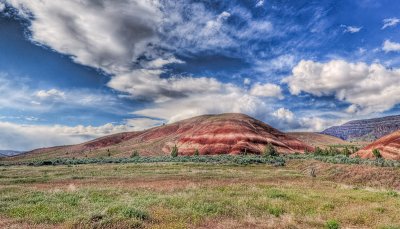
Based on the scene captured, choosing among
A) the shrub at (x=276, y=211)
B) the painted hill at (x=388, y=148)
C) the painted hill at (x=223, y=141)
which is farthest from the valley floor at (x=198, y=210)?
the painted hill at (x=223, y=141)

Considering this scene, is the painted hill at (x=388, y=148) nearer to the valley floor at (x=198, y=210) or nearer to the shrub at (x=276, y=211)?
the valley floor at (x=198, y=210)

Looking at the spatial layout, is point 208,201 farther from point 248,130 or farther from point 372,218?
point 248,130

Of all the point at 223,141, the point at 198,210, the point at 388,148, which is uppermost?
the point at 223,141

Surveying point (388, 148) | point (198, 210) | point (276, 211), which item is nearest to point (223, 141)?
point (388, 148)

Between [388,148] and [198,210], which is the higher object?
[388,148]

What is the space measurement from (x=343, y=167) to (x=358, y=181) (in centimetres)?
704

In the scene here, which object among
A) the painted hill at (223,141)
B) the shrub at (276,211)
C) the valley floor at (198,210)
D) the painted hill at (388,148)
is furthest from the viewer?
the painted hill at (223,141)

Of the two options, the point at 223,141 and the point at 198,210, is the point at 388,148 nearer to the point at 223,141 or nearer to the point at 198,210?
the point at 223,141

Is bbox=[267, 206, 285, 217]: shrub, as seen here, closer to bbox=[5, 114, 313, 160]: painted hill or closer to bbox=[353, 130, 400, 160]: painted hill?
bbox=[353, 130, 400, 160]: painted hill

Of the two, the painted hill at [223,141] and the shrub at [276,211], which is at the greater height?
the painted hill at [223,141]

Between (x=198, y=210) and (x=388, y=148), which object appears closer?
(x=198, y=210)

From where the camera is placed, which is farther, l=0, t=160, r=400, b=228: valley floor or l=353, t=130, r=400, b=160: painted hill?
l=353, t=130, r=400, b=160: painted hill

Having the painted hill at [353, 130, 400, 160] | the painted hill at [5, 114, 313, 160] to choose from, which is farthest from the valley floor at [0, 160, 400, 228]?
the painted hill at [5, 114, 313, 160]

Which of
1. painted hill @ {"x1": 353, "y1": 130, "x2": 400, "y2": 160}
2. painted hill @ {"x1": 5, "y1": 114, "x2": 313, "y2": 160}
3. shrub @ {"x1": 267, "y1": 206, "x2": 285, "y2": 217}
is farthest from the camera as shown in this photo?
painted hill @ {"x1": 5, "y1": 114, "x2": 313, "y2": 160}
